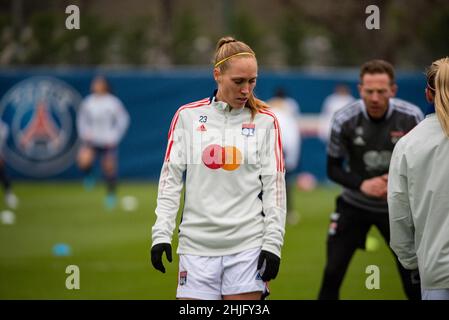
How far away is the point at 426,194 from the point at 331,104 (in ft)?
62.5

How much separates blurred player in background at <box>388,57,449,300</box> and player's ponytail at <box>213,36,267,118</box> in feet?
3.47

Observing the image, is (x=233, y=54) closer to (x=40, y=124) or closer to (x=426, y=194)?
(x=426, y=194)

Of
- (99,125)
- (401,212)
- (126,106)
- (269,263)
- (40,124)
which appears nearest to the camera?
(401,212)

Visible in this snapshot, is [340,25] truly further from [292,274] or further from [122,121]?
[292,274]

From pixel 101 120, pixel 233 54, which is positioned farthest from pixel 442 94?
pixel 101 120


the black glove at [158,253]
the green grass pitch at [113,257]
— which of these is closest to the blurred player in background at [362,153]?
the green grass pitch at [113,257]

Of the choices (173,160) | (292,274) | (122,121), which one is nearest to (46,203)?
(122,121)

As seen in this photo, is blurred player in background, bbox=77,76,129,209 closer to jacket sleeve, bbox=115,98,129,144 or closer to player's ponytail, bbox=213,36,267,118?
jacket sleeve, bbox=115,98,129,144

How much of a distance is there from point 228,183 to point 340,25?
2382 cm

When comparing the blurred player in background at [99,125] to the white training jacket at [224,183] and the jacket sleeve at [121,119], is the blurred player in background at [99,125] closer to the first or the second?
the jacket sleeve at [121,119]

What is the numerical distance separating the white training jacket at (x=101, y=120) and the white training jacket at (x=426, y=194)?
57.3 ft

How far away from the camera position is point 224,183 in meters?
6.15
